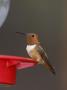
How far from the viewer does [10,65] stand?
1.34 meters

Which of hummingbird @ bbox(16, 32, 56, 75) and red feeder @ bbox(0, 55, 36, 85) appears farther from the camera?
hummingbird @ bbox(16, 32, 56, 75)

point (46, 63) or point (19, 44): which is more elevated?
point (46, 63)

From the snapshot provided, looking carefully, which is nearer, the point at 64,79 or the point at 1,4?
the point at 1,4

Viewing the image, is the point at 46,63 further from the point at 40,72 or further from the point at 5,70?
the point at 40,72

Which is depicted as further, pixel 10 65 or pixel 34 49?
pixel 34 49

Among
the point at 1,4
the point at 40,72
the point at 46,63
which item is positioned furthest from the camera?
the point at 40,72

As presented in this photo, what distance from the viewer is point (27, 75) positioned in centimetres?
259

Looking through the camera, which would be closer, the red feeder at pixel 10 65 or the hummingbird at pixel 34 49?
the red feeder at pixel 10 65

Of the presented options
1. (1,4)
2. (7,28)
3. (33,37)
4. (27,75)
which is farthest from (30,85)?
(33,37)

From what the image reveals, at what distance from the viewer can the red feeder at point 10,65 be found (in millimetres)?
1276

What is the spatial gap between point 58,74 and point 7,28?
51 cm

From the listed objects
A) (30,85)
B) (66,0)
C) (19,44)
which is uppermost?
(66,0)

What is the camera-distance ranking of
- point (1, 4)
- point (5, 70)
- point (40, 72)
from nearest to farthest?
point (5, 70) → point (1, 4) → point (40, 72)

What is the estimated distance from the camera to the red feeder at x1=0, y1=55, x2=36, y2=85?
128 cm
